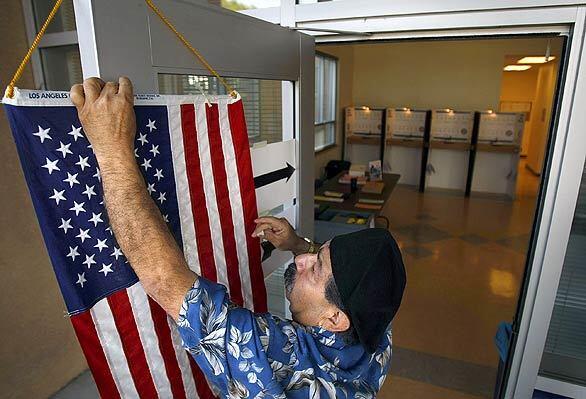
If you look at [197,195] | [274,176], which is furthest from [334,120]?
[197,195]

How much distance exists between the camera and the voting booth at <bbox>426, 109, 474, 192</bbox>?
327 inches

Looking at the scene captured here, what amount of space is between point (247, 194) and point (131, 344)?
645mm

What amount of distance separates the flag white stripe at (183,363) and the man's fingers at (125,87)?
0.66 m

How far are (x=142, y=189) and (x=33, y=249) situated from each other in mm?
2197

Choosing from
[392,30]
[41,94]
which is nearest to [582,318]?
[392,30]

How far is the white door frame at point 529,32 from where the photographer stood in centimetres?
145

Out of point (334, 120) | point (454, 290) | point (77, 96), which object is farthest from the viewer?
point (334, 120)

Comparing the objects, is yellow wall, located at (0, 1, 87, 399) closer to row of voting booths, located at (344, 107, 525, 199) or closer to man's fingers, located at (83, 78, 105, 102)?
man's fingers, located at (83, 78, 105, 102)

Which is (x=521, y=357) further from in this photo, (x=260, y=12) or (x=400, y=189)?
(x=400, y=189)

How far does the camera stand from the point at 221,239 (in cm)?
141

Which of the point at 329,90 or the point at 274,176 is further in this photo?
the point at 329,90

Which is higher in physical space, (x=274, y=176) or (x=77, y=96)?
(x=77, y=96)

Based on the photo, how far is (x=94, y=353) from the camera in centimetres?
102

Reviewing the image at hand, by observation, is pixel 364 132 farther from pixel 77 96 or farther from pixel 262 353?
pixel 77 96
